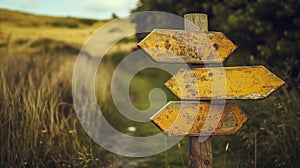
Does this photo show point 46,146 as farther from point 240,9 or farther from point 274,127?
point 240,9

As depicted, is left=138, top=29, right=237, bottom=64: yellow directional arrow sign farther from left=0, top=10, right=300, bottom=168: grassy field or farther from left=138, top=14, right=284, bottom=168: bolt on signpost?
left=0, top=10, right=300, bottom=168: grassy field

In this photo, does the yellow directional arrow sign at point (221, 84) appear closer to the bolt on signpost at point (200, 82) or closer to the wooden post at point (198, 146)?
the bolt on signpost at point (200, 82)

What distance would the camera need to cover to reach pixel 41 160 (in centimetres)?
428

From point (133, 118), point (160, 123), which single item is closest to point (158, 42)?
point (160, 123)

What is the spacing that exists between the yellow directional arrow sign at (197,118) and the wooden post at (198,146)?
10 cm

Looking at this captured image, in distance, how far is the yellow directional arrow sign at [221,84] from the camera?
301cm

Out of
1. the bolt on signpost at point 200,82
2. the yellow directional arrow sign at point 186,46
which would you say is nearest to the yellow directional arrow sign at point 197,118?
the bolt on signpost at point 200,82

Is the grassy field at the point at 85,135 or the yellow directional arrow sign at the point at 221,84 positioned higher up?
the yellow directional arrow sign at the point at 221,84

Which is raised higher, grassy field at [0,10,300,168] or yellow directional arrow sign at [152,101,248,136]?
yellow directional arrow sign at [152,101,248,136]

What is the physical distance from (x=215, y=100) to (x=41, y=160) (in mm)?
2029

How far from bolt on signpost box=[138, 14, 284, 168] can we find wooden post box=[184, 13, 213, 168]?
8 centimetres

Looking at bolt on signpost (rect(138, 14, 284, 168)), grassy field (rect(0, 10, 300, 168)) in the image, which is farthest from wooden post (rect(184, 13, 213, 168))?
grassy field (rect(0, 10, 300, 168))

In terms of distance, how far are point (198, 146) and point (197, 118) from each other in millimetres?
226

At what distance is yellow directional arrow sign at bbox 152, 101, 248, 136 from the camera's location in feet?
9.68
